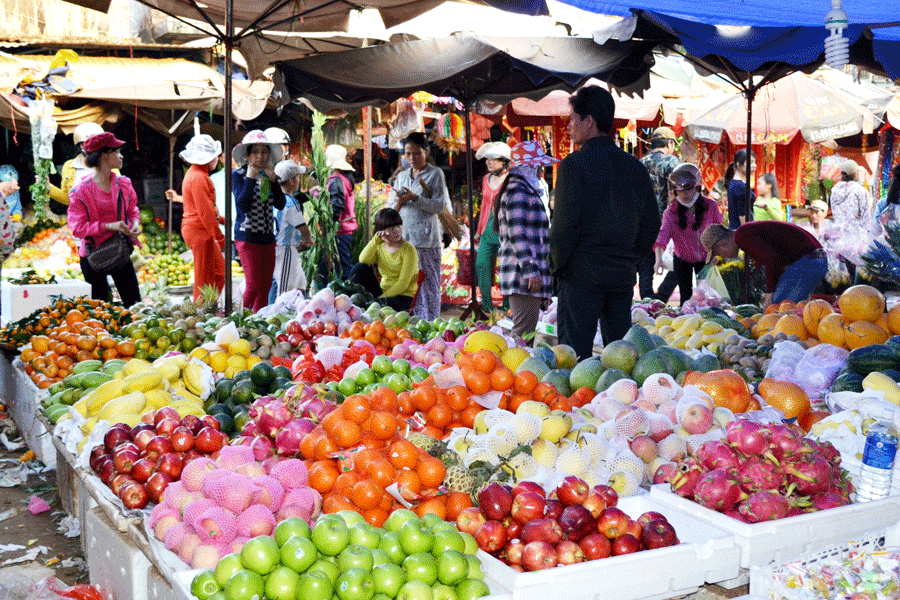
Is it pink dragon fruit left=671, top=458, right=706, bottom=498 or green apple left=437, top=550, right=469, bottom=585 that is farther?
pink dragon fruit left=671, top=458, right=706, bottom=498

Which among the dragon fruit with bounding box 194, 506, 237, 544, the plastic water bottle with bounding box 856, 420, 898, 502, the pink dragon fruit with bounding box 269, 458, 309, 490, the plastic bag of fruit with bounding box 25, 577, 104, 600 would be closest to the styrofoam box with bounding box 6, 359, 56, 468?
the plastic bag of fruit with bounding box 25, 577, 104, 600

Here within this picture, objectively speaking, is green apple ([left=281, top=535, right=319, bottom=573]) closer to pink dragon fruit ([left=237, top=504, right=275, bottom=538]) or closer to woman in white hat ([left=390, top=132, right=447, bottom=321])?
pink dragon fruit ([left=237, top=504, right=275, bottom=538])

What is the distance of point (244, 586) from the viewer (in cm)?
187

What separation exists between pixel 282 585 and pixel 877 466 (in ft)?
6.01

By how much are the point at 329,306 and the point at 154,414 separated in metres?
2.22

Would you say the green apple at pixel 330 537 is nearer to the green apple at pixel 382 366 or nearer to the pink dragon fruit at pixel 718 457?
the pink dragon fruit at pixel 718 457

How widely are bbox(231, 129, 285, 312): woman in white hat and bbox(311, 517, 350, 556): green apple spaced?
520cm

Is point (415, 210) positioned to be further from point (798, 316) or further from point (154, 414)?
point (154, 414)

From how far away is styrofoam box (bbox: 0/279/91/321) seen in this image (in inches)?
306

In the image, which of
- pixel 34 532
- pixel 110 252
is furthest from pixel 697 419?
pixel 110 252

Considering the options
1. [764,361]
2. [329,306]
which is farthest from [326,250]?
[764,361]

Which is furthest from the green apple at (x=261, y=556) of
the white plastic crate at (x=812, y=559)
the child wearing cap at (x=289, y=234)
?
the child wearing cap at (x=289, y=234)

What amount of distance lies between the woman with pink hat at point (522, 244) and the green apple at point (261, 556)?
381 cm

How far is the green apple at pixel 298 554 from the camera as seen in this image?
193cm
